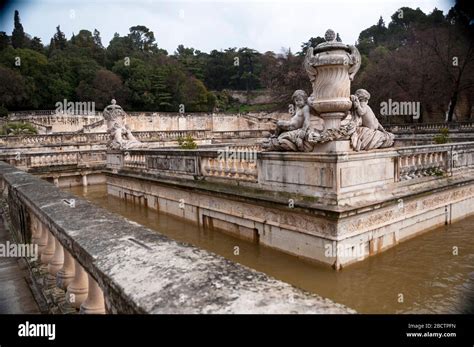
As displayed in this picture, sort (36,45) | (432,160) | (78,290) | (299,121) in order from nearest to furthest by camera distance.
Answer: (78,290)
(299,121)
(432,160)
(36,45)

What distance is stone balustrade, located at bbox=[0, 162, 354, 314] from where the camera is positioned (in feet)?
5.57

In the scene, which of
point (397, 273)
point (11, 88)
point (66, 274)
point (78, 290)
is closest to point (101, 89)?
point (11, 88)

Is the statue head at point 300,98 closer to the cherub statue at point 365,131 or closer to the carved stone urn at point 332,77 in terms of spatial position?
the carved stone urn at point 332,77

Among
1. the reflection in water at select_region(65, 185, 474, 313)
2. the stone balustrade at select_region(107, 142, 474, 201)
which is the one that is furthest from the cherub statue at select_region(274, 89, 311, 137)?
the reflection in water at select_region(65, 185, 474, 313)

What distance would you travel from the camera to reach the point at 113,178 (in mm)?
14711

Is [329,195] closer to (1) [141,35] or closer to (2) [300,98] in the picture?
(2) [300,98]

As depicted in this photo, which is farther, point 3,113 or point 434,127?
point 3,113

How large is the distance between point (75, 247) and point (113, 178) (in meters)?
12.3

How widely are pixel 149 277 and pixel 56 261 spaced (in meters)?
2.49

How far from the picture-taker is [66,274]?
11.8 ft

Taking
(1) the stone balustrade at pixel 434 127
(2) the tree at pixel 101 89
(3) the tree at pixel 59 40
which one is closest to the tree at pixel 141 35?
(3) the tree at pixel 59 40

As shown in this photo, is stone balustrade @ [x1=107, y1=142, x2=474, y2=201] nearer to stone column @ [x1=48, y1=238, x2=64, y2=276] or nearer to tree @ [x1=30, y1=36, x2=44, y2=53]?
stone column @ [x1=48, y1=238, x2=64, y2=276]

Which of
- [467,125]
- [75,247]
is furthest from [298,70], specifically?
[75,247]
